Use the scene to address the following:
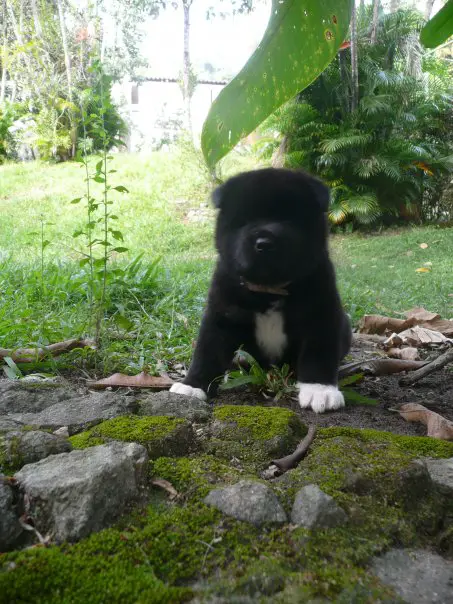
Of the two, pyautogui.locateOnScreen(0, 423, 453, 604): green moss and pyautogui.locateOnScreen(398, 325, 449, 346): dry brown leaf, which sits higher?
pyautogui.locateOnScreen(0, 423, 453, 604): green moss

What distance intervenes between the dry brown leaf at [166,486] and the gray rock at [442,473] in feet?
1.89

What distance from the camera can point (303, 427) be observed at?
1.72 m

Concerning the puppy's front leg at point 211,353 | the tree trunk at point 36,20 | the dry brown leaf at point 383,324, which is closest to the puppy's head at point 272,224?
the puppy's front leg at point 211,353

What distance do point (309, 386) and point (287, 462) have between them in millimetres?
1005

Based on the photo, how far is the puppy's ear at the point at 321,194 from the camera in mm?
2523

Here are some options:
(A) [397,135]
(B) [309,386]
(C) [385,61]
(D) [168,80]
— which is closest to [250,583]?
(B) [309,386]

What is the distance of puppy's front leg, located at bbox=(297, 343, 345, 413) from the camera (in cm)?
233

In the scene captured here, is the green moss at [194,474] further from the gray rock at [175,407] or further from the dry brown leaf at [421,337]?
the dry brown leaf at [421,337]

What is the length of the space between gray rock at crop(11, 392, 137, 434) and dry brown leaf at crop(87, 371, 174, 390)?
1.95ft

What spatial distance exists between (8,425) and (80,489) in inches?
22.7

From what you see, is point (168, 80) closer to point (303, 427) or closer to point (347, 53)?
point (347, 53)

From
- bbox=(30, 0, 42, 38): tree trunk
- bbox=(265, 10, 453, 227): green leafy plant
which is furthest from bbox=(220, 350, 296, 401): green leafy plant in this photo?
bbox=(30, 0, 42, 38): tree trunk

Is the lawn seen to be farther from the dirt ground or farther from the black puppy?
the dirt ground

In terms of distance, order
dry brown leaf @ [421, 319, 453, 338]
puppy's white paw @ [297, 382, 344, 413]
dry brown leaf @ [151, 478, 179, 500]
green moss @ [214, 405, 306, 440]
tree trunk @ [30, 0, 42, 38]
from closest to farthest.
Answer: dry brown leaf @ [151, 478, 179, 500] < green moss @ [214, 405, 306, 440] < puppy's white paw @ [297, 382, 344, 413] < dry brown leaf @ [421, 319, 453, 338] < tree trunk @ [30, 0, 42, 38]
